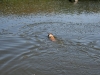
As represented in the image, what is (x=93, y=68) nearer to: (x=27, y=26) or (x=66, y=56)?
(x=66, y=56)

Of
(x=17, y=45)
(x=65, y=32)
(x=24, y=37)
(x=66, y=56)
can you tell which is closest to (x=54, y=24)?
(x=65, y=32)

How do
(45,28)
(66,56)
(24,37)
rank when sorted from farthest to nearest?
(45,28) → (24,37) → (66,56)

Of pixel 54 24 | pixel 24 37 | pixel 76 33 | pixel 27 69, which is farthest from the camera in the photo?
pixel 54 24

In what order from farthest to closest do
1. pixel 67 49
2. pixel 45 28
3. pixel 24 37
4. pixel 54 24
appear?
pixel 54 24, pixel 45 28, pixel 24 37, pixel 67 49

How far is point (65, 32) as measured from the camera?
19.3m

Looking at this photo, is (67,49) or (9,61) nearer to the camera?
(9,61)

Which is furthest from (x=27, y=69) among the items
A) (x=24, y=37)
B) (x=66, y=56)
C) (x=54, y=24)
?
(x=54, y=24)

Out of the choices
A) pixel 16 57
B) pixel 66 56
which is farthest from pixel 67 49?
pixel 16 57

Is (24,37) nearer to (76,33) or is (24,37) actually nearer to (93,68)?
(76,33)

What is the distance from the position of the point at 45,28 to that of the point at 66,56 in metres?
8.23

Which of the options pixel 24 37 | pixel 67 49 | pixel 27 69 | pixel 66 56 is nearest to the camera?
pixel 27 69

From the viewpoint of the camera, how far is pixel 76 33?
19.2 m

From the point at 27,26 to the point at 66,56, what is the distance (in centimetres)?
943

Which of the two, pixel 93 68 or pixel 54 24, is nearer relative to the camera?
pixel 93 68
